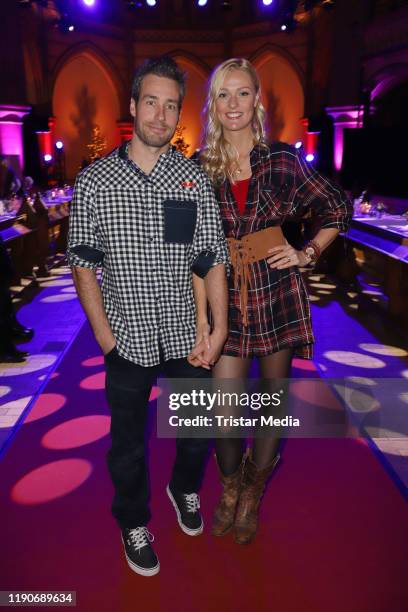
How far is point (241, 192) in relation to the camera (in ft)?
5.80

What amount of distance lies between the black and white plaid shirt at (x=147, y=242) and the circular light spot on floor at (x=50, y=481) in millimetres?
1009

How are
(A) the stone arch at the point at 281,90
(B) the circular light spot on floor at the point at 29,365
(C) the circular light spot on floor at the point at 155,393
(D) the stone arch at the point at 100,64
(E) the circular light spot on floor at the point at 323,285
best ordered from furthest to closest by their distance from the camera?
(A) the stone arch at the point at 281,90, (D) the stone arch at the point at 100,64, (E) the circular light spot on floor at the point at 323,285, (B) the circular light spot on floor at the point at 29,365, (C) the circular light spot on floor at the point at 155,393

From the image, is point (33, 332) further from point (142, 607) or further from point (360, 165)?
point (360, 165)

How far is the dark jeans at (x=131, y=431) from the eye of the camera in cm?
162

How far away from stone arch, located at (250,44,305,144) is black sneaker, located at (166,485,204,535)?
15249mm

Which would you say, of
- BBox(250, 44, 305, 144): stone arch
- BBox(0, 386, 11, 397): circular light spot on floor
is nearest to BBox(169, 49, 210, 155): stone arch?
BBox(250, 44, 305, 144): stone arch

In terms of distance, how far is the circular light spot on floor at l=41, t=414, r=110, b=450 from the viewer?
2.62 meters

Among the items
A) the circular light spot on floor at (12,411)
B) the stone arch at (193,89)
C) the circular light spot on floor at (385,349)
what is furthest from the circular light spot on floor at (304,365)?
the stone arch at (193,89)

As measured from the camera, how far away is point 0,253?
3637 mm

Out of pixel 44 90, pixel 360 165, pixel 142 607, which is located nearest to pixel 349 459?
pixel 142 607

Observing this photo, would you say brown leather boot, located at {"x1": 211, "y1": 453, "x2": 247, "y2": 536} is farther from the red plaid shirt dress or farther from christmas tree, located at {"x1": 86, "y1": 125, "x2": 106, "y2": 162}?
christmas tree, located at {"x1": 86, "y1": 125, "x2": 106, "y2": 162}

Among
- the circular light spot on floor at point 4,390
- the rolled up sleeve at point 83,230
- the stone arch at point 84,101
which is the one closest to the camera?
the rolled up sleeve at point 83,230

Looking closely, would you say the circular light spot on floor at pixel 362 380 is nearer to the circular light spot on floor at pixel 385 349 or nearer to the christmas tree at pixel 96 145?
the circular light spot on floor at pixel 385 349

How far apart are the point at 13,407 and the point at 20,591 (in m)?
1.56
